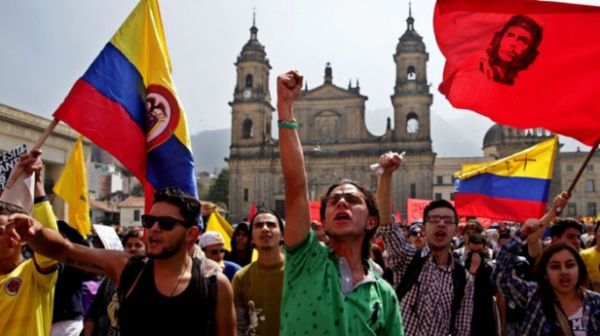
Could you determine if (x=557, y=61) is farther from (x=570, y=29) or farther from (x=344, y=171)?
(x=344, y=171)

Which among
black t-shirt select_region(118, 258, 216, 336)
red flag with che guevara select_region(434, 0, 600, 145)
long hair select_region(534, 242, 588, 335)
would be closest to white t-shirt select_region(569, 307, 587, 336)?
long hair select_region(534, 242, 588, 335)

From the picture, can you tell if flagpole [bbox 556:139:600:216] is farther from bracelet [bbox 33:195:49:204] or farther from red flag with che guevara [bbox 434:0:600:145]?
bracelet [bbox 33:195:49:204]

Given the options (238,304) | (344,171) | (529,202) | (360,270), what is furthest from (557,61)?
(344,171)

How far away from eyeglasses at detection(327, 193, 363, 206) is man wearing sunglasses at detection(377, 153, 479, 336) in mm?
893

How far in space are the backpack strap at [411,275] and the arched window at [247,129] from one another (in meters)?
50.3

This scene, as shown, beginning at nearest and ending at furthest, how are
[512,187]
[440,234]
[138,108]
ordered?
[440,234] < [138,108] < [512,187]

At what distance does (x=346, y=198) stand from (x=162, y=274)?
957mm

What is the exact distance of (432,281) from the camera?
3645mm

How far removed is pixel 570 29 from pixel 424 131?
46.6 meters

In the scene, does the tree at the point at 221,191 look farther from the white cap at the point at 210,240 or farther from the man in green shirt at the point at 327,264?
the man in green shirt at the point at 327,264

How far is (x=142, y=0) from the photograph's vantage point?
4.91m

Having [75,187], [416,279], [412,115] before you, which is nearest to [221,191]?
[412,115]

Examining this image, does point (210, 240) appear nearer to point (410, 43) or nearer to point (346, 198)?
point (346, 198)

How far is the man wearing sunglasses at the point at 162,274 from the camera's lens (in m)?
2.68
